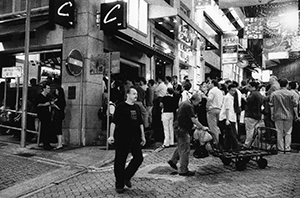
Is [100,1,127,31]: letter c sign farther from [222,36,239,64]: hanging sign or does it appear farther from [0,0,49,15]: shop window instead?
[222,36,239,64]: hanging sign

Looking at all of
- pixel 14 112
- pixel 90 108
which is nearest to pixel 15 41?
pixel 14 112

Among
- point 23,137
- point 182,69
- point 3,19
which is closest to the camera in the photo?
point 23,137

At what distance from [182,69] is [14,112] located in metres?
11.7

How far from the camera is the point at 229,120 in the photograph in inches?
335

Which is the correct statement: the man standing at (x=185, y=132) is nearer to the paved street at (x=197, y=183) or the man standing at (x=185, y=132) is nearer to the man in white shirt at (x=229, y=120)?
the paved street at (x=197, y=183)

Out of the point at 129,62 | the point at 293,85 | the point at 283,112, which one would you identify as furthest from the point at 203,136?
the point at 129,62

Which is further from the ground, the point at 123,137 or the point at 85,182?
the point at 123,137

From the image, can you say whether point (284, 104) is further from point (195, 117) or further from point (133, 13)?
point (133, 13)

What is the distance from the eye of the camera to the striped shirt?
938cm

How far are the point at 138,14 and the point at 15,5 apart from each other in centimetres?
505

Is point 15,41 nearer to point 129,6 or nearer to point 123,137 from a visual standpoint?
point 129,6

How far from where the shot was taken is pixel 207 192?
18.5 ft

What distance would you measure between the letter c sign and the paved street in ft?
15.6

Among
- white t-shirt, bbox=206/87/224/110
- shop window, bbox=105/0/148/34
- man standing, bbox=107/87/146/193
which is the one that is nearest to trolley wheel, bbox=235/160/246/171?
white t-shirt, bbox=206/87/224/110
